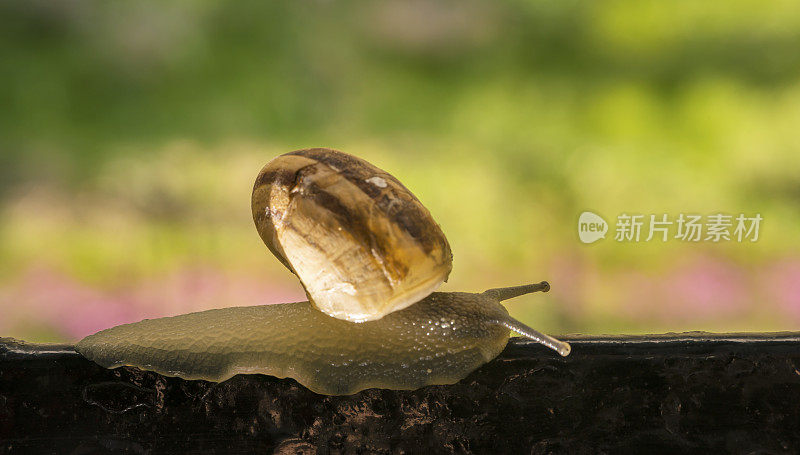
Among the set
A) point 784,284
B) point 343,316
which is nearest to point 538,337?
point 343,316

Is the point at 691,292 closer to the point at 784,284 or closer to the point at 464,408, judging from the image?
the point at 784,284

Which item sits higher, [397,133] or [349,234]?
[397,133]

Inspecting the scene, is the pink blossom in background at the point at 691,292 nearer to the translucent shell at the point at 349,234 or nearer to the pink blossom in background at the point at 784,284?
the pink blossom in background at the point at 784,284

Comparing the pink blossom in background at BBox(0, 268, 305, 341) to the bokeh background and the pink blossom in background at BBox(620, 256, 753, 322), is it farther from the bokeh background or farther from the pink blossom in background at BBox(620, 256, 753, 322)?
the pink blossom in background at BBox(620, 256, 753, 322)

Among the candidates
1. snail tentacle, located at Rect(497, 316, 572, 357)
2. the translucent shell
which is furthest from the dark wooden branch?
the translucent shell

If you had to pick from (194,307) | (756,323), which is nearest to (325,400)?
(194,307)

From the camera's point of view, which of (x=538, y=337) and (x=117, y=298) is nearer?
(x=538, y=337)

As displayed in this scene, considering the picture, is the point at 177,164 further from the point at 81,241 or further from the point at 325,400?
the point at 325,400
